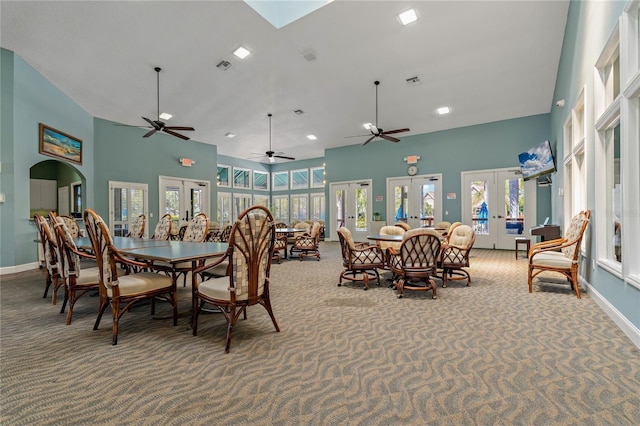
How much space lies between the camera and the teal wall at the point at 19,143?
217 inches

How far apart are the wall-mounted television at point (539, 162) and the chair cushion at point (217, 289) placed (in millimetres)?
7285

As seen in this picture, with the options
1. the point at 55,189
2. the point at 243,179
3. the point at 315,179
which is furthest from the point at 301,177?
the point at 55,189

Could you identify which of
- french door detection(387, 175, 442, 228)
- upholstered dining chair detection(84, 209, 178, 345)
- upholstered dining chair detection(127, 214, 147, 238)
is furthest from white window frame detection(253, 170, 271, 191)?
upholstered dining chair detection(84, 209, 178, 345)

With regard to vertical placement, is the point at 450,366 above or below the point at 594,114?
below

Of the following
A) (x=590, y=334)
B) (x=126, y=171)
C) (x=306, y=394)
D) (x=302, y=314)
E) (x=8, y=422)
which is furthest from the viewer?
(x=126, y=171)

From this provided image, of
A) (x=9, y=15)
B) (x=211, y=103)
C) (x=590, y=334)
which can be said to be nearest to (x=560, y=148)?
(x=590, y=334)

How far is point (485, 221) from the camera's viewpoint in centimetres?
932

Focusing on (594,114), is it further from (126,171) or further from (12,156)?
(126,171)

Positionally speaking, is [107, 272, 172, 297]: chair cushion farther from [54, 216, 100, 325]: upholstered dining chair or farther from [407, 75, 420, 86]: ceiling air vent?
[407, 75, 420, 86]: ceiling air vent

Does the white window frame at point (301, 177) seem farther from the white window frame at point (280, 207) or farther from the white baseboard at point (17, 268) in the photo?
the white baseboard at point (17, 268)

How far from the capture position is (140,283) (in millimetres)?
2676

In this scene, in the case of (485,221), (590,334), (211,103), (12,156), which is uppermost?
(211,103)

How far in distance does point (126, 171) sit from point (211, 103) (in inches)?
140

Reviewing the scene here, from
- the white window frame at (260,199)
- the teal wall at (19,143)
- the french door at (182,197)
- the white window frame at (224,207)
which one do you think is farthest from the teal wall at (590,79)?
the white window frame at (260,199)
